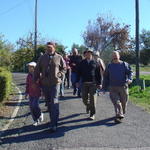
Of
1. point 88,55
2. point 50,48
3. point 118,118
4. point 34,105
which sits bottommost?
point 118,118

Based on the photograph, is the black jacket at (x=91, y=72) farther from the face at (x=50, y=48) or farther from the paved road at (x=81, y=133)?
the face at (x=50, y=48)

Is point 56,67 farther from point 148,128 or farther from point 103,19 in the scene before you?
point 103,19

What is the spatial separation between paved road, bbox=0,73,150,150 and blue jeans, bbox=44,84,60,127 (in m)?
0.29

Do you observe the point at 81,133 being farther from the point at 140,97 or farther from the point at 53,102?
the point at 140,97

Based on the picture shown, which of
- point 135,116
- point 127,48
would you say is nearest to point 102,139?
point 135,116

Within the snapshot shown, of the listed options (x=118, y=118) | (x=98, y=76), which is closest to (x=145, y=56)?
(x=98, y=76)

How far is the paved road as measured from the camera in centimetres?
718

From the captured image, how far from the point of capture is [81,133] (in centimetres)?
810

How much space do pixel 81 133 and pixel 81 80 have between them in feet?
7.29

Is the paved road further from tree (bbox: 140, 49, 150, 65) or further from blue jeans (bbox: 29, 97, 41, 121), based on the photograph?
tree (bbox: 140, 49, 150, 65)

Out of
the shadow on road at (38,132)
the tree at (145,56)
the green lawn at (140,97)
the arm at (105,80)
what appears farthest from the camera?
the tree at (145,56)

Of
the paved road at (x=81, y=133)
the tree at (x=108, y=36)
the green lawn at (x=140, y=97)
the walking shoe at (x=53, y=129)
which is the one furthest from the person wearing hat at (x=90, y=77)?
the tree at (x=108, y=36)

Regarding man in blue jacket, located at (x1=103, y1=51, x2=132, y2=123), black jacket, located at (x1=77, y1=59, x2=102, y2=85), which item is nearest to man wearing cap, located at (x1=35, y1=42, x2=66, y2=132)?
black jacket, located at (x1=77, y1=59, x2=102, y2=85)

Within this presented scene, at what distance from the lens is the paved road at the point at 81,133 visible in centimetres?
718
